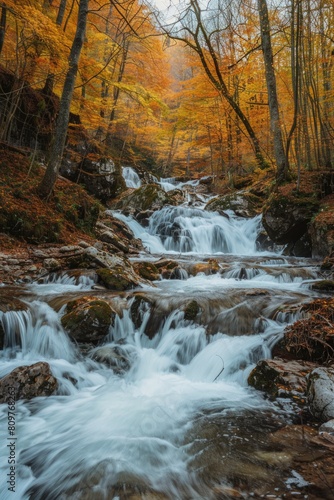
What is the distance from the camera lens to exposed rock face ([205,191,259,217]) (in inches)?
545

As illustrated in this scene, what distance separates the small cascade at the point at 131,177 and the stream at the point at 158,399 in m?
14.2

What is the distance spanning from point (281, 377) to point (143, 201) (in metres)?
12.5

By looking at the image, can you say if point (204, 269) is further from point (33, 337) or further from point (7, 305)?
point (7, 305)

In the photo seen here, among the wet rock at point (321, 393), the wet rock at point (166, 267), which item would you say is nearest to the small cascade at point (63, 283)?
the wet rock at point (166, 267)

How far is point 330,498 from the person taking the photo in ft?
6.06

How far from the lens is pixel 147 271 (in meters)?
7.59

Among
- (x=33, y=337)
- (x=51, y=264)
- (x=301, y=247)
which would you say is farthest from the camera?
(x=301, y=247)

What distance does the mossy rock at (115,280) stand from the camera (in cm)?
635

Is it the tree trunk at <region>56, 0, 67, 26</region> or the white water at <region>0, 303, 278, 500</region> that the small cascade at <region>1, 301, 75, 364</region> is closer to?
the white water at <region>0, 303, 278, 500</region>

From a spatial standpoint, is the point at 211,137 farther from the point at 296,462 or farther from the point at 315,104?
the point at 296,462

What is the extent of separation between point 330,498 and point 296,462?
13.9 inches

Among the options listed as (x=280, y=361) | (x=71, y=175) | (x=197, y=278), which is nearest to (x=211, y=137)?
(x=71, y=175)

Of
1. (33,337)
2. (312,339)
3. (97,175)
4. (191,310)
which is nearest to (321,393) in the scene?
(312,339)

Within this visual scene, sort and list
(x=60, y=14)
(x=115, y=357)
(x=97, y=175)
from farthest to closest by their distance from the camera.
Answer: (x=97, y=175) < (x=60, y=14) < (x=115, y=357)
